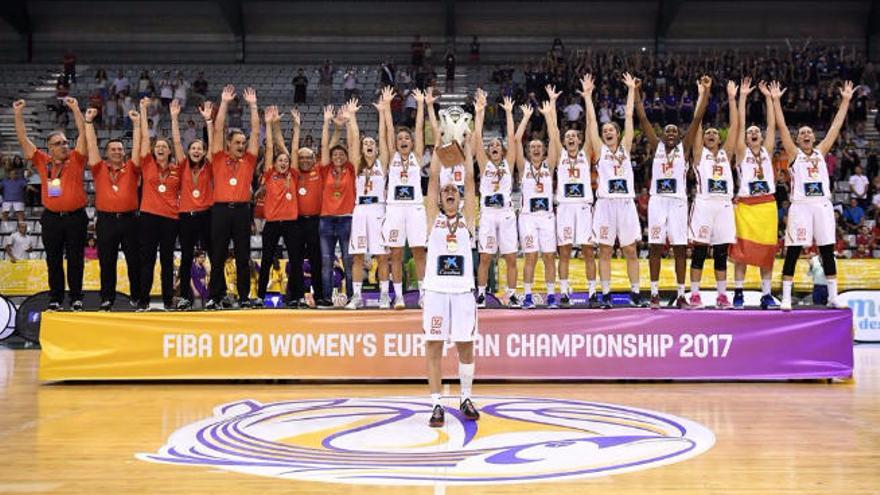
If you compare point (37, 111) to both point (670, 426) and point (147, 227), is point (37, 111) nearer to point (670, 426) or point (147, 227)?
point (147, 227)

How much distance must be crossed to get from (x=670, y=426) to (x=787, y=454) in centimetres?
120

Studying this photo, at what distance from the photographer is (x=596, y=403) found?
Answer: 8812 millimetres

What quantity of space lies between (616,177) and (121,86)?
18.8 meters

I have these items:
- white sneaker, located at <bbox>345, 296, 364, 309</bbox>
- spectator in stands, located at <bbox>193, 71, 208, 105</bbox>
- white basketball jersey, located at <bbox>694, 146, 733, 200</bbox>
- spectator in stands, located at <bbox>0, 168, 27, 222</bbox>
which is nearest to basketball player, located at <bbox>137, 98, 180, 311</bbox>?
white sneaker, located at <bbox>345, 296, 364, 309</bbox>

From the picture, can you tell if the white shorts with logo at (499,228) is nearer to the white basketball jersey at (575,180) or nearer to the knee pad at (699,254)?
the white basketball jersey at (575,180)

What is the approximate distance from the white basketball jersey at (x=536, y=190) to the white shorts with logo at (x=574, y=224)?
0.27 m

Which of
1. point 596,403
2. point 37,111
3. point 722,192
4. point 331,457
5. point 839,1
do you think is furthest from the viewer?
point 839,1

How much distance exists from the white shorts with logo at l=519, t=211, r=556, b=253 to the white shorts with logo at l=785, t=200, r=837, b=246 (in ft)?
9.33

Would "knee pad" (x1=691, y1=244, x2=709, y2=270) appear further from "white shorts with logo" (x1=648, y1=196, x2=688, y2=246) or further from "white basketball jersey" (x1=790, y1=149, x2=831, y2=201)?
Result: "white basketball jersey" (x1=790, y1=149, x2=831, y2=201)

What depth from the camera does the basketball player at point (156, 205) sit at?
33.8 feet

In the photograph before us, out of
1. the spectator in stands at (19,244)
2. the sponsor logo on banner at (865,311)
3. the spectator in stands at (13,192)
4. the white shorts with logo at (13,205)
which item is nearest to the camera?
the sponsor logo on banner at (865,311)

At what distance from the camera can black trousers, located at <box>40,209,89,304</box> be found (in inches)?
400

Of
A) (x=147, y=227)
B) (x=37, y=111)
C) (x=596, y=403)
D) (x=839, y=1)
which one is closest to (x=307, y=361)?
(x=147, y=227)

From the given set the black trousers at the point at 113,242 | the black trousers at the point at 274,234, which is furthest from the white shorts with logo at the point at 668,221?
the black trousers at the point at 113,242
